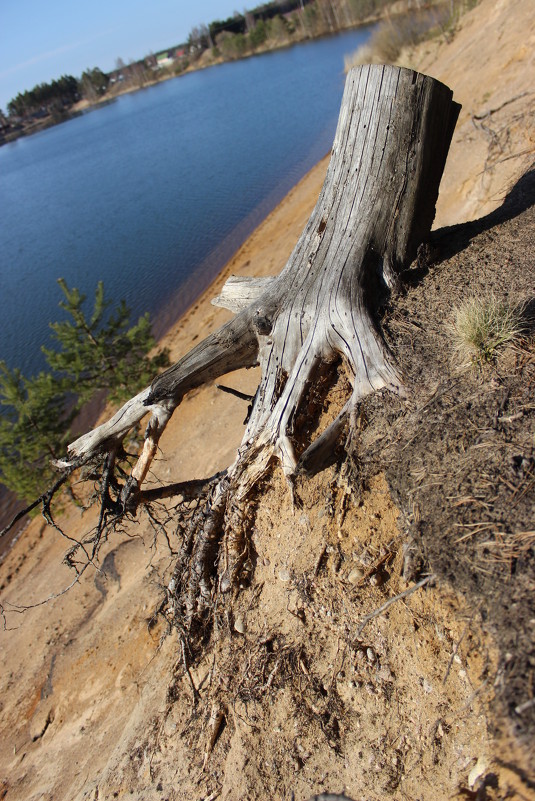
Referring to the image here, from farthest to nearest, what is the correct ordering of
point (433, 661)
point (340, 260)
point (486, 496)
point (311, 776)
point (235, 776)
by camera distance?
point (340, 260), point (235, 776), point (311, 776), point (433, 661), point (486, 496)

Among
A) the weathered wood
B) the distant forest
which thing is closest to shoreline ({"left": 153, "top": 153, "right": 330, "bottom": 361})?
the weathered wood

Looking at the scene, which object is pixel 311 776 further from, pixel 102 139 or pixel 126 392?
pixel 102 139

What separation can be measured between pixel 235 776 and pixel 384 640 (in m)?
1.32

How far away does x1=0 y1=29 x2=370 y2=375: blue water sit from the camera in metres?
17.3

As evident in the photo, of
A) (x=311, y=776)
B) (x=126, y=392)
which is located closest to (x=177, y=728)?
(x=311, y=776)

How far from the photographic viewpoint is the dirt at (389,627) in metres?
2.29

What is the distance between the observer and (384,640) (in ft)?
9.64

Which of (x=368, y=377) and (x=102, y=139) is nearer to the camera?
(x=368, y=377)

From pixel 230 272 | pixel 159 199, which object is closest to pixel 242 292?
pixel 230 272

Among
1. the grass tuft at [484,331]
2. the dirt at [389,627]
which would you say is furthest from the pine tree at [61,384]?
the grass tuft at [484,331]

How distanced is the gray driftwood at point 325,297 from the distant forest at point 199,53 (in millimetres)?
70929

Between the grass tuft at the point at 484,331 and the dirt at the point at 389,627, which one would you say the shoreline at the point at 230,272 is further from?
the grass tuft at the point at 484,331

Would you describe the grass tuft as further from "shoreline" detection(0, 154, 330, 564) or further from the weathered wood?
"shoreline" detection(0, 154, 330, 564)

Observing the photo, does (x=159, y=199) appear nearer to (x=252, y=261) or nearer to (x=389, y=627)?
(x=252, y=261)
